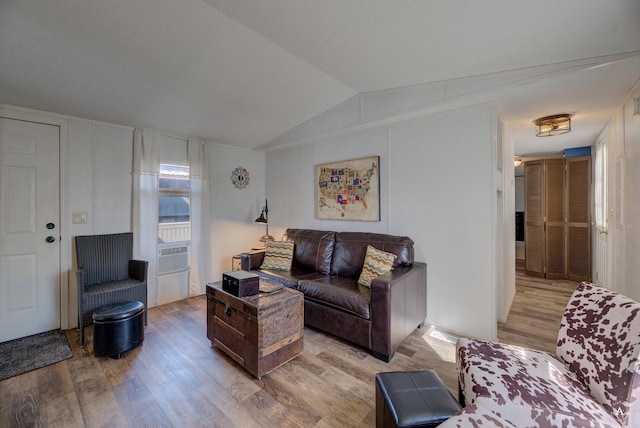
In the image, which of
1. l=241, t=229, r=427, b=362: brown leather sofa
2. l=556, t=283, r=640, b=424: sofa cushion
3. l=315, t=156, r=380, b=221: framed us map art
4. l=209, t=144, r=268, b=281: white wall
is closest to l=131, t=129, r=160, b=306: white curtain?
l=209, t=144, r=268, b=281: white wall

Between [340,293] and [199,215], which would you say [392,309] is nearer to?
[340,293]

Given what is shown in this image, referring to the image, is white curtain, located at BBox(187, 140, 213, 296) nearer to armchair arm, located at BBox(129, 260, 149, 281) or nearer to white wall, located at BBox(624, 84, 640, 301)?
armchair arm, located at BBox(129, 260, 149, 281)

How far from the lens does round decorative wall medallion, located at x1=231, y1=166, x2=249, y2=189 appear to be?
4332 mm

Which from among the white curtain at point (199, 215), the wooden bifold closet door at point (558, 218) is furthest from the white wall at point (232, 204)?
the wooden bifold closet door at point (558, 218)

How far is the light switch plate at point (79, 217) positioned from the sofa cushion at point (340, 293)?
2534 mm

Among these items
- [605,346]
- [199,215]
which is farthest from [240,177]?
[605,346]

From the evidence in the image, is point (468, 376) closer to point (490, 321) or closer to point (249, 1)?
point (490, 321)

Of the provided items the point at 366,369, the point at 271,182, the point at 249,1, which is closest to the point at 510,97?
the point at 249,1

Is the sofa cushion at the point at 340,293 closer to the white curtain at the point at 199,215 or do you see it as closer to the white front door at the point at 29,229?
the white curtain at the point at 199,215

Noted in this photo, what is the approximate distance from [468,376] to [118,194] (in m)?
3.85

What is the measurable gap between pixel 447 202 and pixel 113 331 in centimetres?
334

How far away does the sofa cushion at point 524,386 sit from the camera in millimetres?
1019

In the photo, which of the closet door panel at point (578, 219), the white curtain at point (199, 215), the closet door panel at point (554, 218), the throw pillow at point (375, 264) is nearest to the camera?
the throw pillow at point (375, 264)

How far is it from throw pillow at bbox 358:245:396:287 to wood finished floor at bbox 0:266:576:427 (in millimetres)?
652
